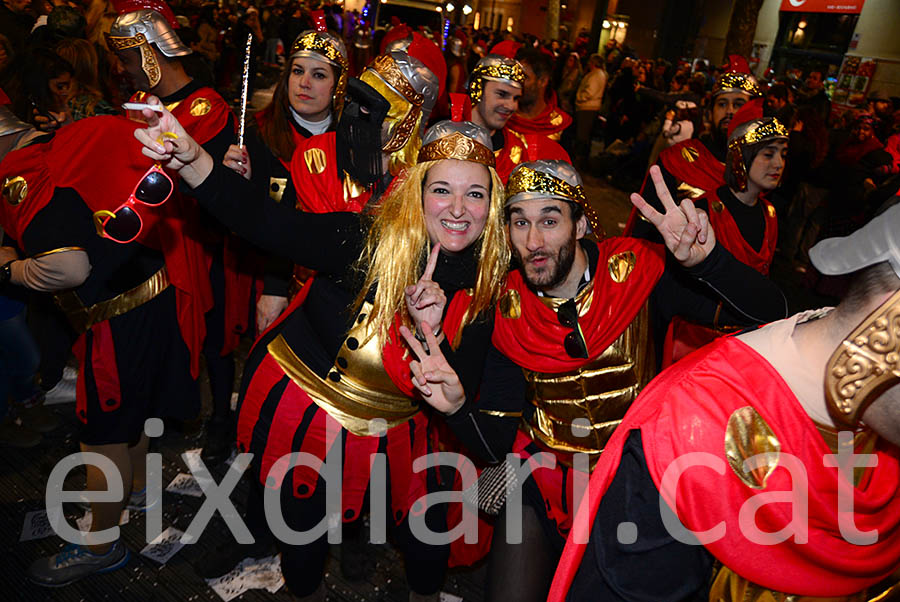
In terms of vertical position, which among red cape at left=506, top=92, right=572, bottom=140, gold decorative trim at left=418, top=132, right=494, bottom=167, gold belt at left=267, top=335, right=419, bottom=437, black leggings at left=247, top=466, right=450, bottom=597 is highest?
gold decorative trim at left=418, top=132, right=494, bottom=167

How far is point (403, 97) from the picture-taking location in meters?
2.68

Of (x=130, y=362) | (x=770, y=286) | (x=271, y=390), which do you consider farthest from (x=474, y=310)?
(x=130, y=362)

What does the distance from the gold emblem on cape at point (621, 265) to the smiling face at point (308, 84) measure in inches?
81.8

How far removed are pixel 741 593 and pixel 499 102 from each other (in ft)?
10.2

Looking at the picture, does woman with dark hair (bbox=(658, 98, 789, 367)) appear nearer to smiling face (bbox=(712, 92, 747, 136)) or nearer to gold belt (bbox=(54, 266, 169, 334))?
smiling face (bbox=(712, 92, 747, 136))

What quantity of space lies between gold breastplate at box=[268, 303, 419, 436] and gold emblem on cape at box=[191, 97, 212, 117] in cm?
133

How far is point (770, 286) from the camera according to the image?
6.38ft

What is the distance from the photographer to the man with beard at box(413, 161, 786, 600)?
2.14 metres

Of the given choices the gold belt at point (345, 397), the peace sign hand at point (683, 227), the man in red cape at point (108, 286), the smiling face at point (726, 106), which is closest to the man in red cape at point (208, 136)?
the man in red cape at point (108, 286)

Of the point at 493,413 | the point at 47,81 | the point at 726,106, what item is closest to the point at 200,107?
the point at 47,81

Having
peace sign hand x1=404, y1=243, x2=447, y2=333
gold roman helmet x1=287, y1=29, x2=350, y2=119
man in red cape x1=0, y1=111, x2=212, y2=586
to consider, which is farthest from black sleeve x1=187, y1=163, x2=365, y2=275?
gold roman helmet x1=287, y1=29, x2=350, y2=119

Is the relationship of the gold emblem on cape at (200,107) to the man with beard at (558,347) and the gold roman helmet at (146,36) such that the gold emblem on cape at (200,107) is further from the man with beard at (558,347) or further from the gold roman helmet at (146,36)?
the man with beard at (558,347)

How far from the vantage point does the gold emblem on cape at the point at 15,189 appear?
6.77ft

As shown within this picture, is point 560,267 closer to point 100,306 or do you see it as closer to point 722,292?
point 722,292
